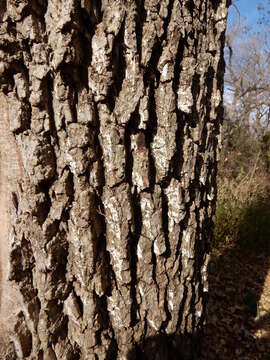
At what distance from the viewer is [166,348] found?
1.55 meters

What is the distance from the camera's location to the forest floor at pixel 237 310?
1975mm

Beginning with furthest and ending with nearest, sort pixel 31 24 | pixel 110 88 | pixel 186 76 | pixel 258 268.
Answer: pixel 258 268
pixel 186 76
pixel 110 88
pixel 31 24

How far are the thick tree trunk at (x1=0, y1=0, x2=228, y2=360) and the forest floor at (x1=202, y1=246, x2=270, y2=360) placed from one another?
2.55 ft

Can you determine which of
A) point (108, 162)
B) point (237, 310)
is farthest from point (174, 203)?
point (237, 310)

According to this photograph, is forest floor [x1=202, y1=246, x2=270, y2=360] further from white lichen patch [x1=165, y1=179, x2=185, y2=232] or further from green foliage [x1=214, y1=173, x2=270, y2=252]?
white lichen patch [x1=165, y1=179, x2=185, y2=232]

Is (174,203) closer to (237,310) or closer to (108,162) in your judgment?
(108,162)

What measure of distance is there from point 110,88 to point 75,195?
494 millimetres

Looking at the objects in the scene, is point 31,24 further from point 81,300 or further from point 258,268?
point 258,268

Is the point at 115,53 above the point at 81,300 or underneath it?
Result: above

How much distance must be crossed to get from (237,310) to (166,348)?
1132 millimetres

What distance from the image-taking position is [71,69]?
1089 mm

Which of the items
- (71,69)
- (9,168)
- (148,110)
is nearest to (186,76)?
(148,110)

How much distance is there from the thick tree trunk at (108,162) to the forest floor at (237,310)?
0.78 m

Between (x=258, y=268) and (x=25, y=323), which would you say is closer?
(x=25, y=323)
